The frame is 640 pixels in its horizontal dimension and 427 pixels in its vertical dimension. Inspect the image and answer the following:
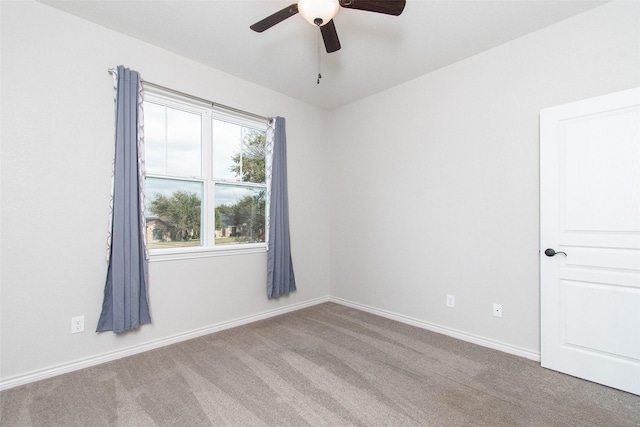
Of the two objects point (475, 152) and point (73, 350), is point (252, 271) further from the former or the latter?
point (475, 152)

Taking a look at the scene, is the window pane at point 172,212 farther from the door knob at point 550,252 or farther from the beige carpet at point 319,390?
the door knob at point 550,252

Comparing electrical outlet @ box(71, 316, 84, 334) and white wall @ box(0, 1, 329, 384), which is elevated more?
white wall @ box(0, 1, 329, 384)

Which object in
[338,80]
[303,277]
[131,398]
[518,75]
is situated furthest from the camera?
[303,277]

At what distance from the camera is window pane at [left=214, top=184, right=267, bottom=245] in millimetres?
3324

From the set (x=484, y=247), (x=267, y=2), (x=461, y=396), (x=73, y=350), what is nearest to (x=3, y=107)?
(x=73, y=350)

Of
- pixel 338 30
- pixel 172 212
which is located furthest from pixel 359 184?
pixel 172 212

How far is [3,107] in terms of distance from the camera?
212cm

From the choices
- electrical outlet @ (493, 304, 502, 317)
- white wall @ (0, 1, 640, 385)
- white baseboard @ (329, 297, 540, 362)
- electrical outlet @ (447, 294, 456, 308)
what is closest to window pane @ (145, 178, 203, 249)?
white wall @ (0, 1, 640, 385)

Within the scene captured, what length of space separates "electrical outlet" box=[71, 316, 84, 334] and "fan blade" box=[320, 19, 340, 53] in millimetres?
2856

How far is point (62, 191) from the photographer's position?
233 centimetres

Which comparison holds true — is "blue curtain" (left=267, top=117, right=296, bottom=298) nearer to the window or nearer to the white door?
the window

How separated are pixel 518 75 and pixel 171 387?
12.3ft

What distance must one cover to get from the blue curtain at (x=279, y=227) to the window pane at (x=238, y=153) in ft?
0.63

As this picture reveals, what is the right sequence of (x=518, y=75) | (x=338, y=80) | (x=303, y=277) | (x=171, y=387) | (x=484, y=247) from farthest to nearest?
(x=303, y=277) < (x=338, y=80) < (x=484, y=247) < (x=518, y=75) < (x=171, y=387)
